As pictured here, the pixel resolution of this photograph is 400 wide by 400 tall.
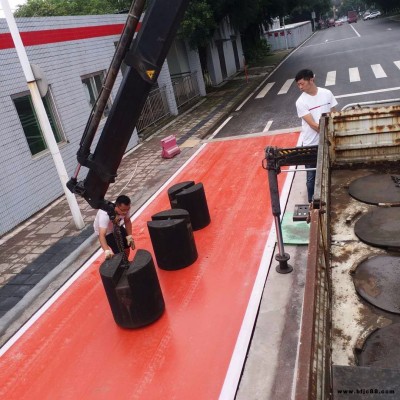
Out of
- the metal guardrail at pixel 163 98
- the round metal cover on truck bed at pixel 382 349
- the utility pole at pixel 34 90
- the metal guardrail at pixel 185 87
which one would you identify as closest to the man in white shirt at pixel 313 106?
the round metal cover on truck bed at pixel 382 349

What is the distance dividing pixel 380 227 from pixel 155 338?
9.87ft

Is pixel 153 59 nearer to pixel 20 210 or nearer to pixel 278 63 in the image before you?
pixel 20 210

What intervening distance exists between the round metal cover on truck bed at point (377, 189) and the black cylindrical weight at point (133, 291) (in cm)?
283

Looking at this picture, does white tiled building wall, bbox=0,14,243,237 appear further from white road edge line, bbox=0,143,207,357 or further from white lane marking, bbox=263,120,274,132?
white lane marking, bbox=263,120,274,132

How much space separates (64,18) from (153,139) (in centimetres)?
521

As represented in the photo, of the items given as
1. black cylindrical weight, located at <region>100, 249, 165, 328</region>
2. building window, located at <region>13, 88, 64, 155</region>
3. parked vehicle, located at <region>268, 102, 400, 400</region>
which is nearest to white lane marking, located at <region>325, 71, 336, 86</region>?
building window, located at <region>13, 88, 64, 155</region>

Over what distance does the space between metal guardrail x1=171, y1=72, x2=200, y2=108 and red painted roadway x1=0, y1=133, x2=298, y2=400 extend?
14.5m

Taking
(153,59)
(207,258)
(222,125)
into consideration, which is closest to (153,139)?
(222,125)

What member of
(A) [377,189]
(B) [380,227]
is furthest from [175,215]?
(B) [380,227]

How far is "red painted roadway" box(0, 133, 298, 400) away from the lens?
439 cm

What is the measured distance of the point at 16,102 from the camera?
393 inches

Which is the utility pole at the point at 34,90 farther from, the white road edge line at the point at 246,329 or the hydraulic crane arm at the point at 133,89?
the white road edge line at the point at 246,329

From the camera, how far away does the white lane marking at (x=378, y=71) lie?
1827 centimetres

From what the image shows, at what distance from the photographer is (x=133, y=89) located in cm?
445
